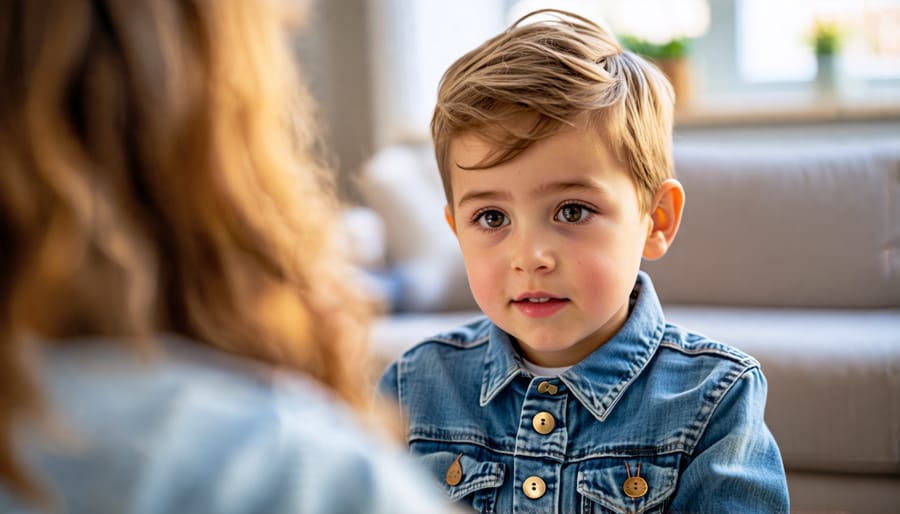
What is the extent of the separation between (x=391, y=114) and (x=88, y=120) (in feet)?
12.7

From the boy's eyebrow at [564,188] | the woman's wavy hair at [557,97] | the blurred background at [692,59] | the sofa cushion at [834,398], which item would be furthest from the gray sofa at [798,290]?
the boy's eyebrow at [564,188]

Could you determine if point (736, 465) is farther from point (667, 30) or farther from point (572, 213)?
point (667, 30)

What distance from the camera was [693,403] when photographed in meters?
1.12

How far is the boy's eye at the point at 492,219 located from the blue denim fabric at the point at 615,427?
0.16m

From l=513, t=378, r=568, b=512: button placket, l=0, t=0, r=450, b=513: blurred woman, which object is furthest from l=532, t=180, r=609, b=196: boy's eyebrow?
l=0, t=0, r=450, b=513: blurred woman

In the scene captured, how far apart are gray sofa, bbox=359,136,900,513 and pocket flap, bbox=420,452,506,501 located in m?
1.21

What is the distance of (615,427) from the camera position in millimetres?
1159

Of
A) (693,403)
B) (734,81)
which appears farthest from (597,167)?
(734,81)

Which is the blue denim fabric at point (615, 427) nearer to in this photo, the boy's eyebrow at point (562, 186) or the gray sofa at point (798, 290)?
the boy's eyebrow at point (562, 186)

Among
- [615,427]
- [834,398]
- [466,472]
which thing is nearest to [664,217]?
[615,427]

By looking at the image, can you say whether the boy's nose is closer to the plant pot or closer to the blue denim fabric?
the blue denim fabric

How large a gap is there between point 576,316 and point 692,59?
3.15 meters

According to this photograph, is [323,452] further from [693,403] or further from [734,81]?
[734,81]

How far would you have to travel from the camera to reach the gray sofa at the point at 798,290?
2.17 meters
